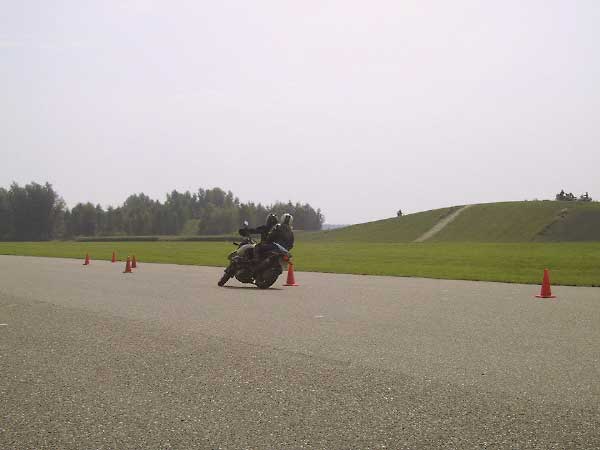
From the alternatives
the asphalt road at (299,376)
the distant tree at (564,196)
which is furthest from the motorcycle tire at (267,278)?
the distant tree at (564,196)

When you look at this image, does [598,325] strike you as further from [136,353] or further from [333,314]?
[136,353]

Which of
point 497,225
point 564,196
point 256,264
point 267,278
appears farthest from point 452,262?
point 564,196

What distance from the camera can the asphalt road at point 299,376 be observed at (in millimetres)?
4797

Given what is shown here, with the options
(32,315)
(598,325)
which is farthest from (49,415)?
(598,325)

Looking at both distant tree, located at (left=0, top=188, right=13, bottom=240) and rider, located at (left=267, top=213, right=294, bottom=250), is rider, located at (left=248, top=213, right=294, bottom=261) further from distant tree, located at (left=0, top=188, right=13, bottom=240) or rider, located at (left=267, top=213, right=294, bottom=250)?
distant tree, located at (left=0, top=188, right=13, bottom=240)

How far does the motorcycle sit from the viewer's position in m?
17.3

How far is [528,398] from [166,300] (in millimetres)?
9869

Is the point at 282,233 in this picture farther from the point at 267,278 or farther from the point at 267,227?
the point at 267,278

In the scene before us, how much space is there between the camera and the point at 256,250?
58.7 feet

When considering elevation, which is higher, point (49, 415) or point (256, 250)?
point (256, 250)

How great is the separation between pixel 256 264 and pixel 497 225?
100133 millimetres

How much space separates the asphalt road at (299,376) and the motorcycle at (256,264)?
3990 millimetres

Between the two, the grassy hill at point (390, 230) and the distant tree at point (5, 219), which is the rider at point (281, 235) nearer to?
the grassy hill at point (390, 230)

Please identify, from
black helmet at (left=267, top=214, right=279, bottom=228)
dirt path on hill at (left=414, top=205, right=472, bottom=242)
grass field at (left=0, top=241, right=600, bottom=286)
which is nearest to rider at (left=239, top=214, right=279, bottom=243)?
black helmet at (left=267, top=214, right=279, bottom=228)
